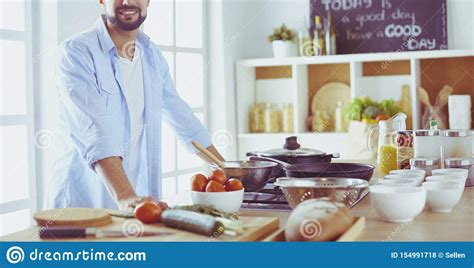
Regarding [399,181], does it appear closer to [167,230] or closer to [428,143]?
[428,143]

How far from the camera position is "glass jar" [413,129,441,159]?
209cm

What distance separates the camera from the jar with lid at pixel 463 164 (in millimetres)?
1993

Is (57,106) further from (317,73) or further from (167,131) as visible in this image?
(317,73)

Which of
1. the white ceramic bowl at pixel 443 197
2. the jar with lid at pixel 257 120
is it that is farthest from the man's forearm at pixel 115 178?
the jar with lid at pixel 257 120

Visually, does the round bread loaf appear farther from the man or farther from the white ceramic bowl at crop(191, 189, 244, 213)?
the man

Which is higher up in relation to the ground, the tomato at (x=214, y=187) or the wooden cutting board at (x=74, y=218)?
the tomato at (x=214, y=187)

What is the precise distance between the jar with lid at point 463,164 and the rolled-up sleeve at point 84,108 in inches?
38.5

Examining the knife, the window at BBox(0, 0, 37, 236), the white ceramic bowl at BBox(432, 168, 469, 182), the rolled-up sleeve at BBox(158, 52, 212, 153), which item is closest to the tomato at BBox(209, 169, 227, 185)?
the knife

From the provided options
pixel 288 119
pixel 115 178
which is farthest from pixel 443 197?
pixel 288 119

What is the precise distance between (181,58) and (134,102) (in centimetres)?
166

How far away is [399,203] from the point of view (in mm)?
1488

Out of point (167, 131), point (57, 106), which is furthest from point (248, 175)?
point (167, 131)

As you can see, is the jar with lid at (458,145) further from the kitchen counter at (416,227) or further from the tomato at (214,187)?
the tomato at (214,187)

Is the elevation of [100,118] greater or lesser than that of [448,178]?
greater
